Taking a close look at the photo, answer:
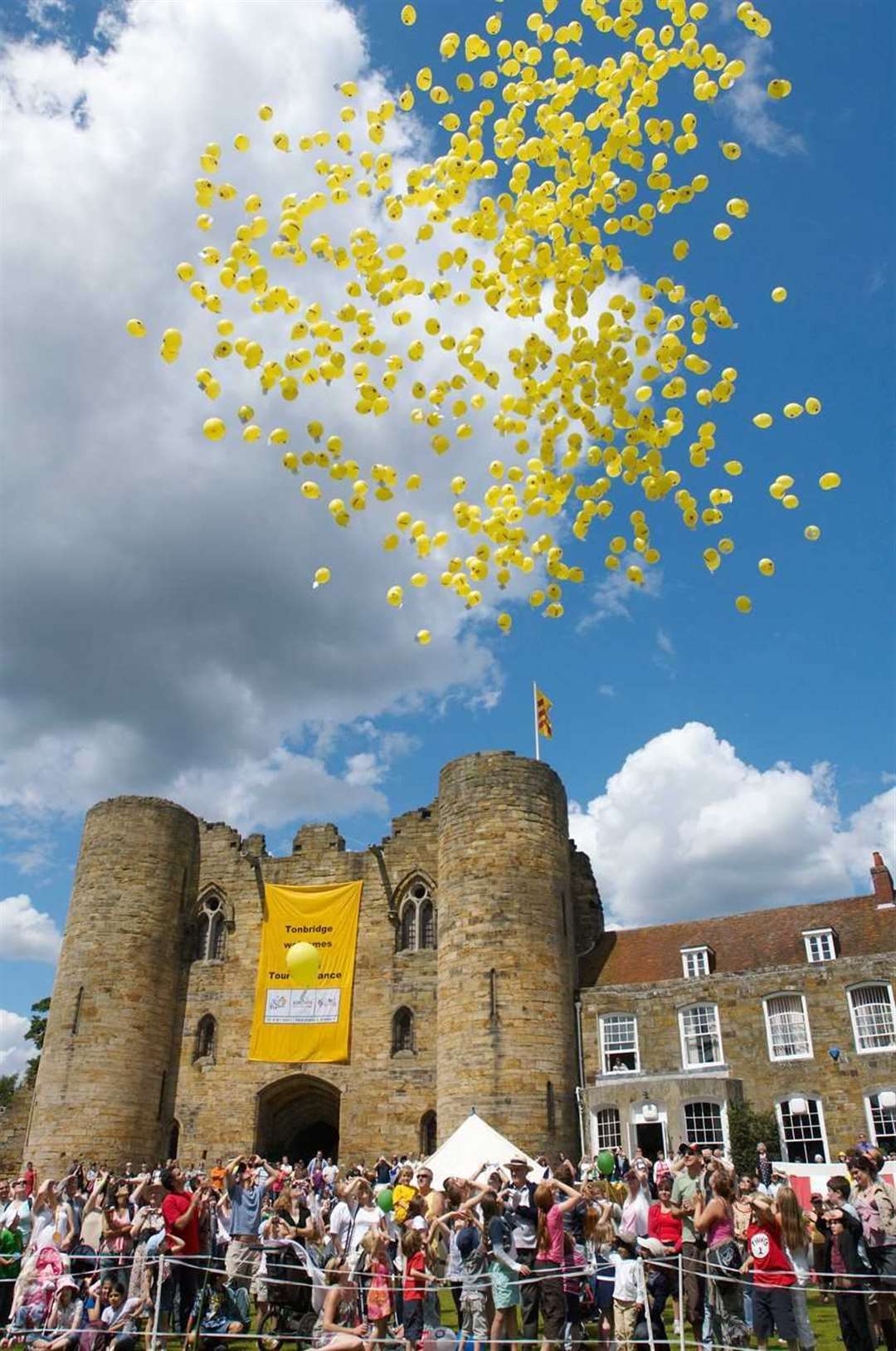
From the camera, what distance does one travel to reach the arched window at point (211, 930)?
30.6 m

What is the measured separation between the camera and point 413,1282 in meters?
9.08

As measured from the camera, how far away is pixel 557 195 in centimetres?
585

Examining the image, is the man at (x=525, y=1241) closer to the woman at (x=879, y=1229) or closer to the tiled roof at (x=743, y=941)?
the woman at (x=879, y=1229)

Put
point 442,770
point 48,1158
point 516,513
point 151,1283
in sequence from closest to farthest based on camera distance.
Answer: point 516,513, point 151,1283, point 48,1158, point 442,770

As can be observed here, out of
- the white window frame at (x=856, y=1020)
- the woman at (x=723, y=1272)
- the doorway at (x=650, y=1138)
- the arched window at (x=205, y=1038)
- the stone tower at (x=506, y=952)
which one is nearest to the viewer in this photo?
the woman at (x=723, y=1272)

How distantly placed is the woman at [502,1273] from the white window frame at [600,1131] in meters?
16.3

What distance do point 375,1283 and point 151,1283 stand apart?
8.05 feet

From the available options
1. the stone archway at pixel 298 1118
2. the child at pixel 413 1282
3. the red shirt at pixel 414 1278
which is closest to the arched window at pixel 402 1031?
the stone archway at pixel 298 1118

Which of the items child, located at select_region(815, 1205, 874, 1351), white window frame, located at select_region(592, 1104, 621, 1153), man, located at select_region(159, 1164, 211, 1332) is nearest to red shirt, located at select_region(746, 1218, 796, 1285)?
child, located at select_region(815, 1205, 874, 1351)

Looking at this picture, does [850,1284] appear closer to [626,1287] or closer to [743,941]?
[626,1287]

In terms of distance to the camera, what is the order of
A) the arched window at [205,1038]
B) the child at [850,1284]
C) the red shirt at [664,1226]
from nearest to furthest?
the child at [850,1284] < the red shirt at [664,1226] < the arched window at [205,1038]

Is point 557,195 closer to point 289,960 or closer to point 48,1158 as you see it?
point 289,960

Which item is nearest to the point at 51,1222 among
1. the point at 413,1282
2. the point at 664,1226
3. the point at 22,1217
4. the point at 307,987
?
the point at 22,1217

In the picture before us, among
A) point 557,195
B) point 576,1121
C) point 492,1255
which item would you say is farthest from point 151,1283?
point 576,1121
